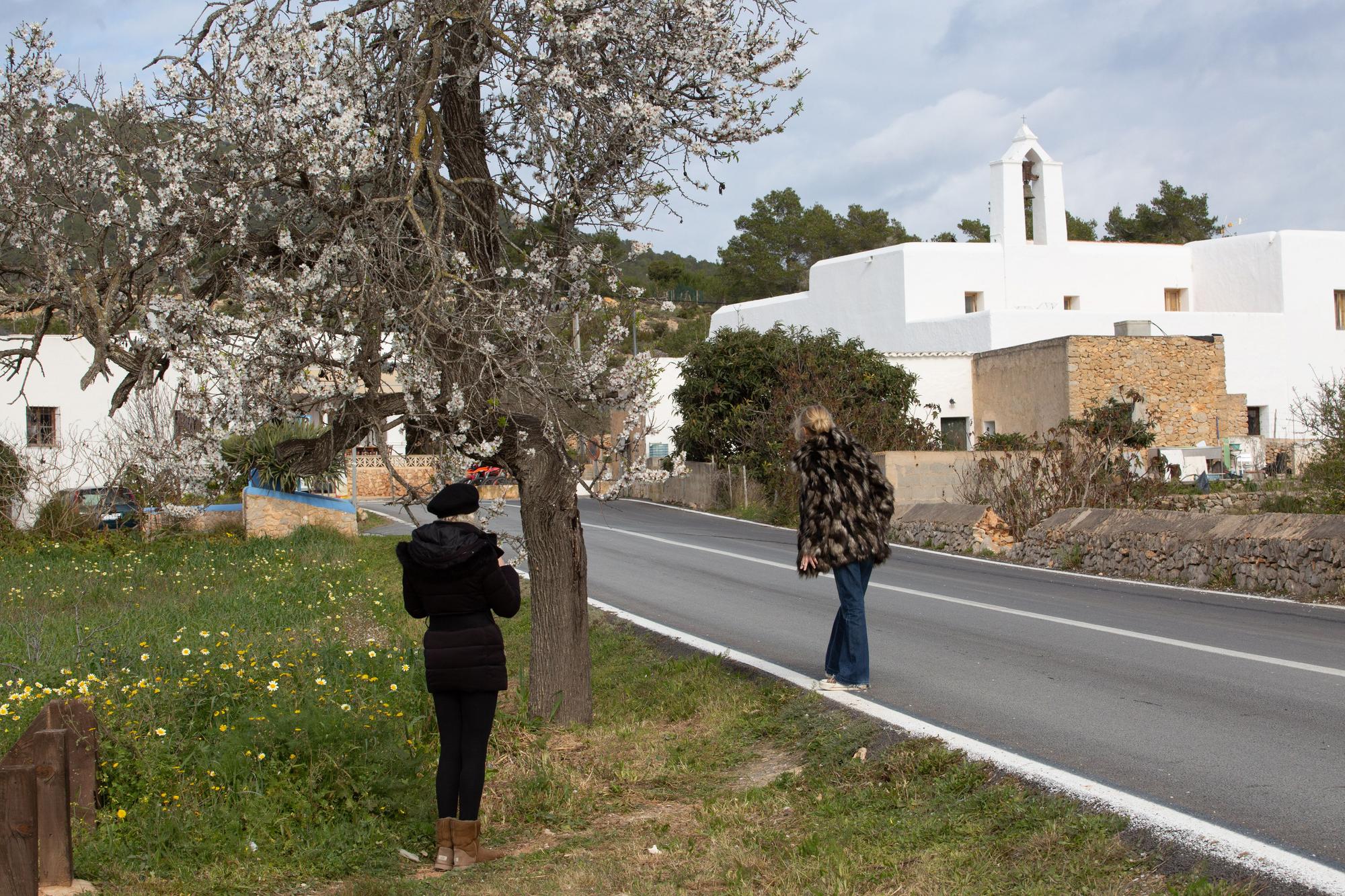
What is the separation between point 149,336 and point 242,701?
77.0 inches

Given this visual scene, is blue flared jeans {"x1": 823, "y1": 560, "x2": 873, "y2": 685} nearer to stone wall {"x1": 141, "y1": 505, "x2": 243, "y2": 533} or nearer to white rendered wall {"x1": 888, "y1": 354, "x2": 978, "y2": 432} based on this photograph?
stone wall {"x1": 141, "y1": 505, "x2": 243, "y2": 533}

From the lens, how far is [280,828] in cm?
532

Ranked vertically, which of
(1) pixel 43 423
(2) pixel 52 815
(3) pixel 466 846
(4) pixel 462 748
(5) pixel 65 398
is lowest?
(3) pixel 466 846

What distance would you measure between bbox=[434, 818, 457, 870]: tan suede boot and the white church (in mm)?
37326

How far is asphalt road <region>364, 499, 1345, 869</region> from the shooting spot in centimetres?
556

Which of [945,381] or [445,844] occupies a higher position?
[945,381]

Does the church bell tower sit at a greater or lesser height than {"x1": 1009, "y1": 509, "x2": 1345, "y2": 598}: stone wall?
greater

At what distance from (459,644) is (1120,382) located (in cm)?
3274

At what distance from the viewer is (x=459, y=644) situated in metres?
5.17

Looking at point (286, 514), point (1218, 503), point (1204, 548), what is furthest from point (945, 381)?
point (1204, 548)

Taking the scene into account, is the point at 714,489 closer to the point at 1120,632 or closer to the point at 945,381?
the point at 945,381

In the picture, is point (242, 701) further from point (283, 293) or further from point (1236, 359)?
point (1236, 359)

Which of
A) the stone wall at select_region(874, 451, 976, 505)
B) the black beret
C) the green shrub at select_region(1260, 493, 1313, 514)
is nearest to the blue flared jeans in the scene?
the black beret

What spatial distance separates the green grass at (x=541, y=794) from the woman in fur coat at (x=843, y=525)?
0.47 metres
